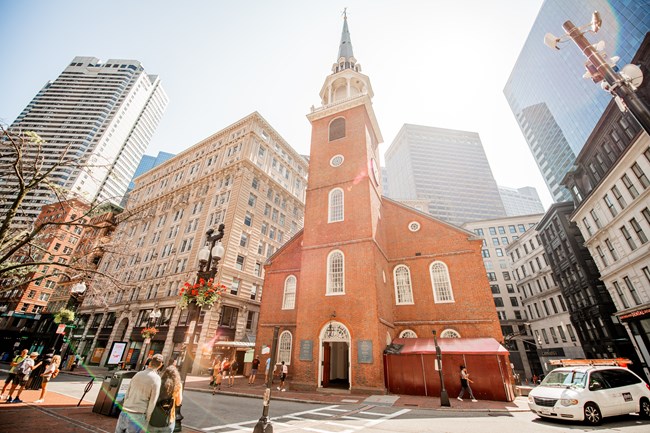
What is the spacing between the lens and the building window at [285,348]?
64.1ft

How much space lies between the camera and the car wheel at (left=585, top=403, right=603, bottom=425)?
27.1ft

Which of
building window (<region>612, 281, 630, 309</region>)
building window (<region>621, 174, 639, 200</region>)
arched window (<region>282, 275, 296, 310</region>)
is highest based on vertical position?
building window (<region>621, 174, 639, 200</region>)

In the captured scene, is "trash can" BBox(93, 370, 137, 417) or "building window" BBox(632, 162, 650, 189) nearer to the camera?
"trash can" BBox(93, 370, 137, 417)

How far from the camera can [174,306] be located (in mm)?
31609

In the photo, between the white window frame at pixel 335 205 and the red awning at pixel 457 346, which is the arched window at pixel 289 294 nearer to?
the white window frame at pixel 335 205

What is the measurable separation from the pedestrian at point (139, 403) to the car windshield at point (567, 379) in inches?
480

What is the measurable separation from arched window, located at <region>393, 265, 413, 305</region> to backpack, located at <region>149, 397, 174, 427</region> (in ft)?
57.7

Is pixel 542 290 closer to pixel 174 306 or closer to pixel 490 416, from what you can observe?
pixel 490 416

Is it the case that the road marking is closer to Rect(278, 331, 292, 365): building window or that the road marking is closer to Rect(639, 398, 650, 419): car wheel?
Rect(639, 398, 650, 419): car wheel

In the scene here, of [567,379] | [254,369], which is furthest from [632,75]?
[254,369]

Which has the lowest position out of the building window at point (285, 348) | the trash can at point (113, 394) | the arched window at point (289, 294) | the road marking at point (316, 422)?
the road marking at point (316, 422)

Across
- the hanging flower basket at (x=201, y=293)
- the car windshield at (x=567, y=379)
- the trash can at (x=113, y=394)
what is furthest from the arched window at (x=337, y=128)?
the trash can at (x=113, y=394)

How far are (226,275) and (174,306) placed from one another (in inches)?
310

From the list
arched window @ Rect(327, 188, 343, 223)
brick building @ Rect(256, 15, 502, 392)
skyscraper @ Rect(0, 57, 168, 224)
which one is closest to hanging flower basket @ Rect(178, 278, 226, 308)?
brick building @ Rect(256, 15, 502, 392)
